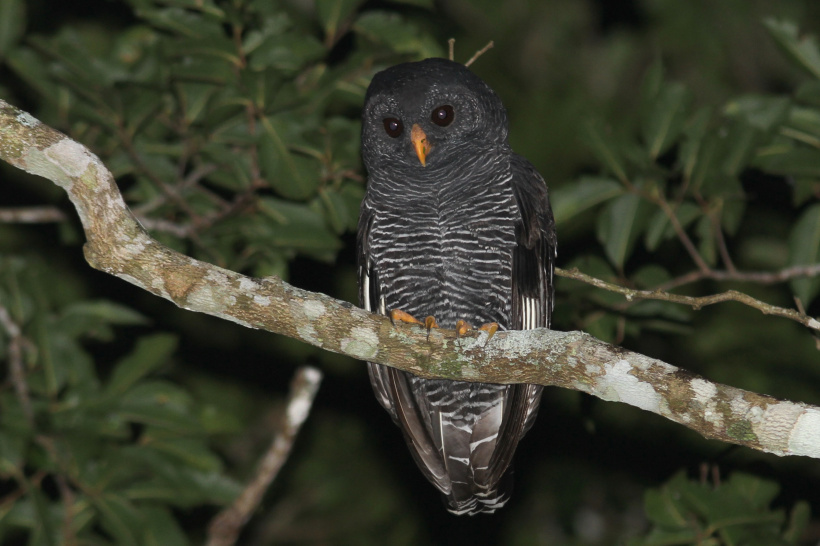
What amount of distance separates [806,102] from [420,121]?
6.97 feet

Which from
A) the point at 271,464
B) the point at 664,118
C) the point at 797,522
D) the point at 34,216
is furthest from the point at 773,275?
the point at 34,216

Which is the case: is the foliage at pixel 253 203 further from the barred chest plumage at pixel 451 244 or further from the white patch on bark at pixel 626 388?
the white patch on bark at pixel 626 388

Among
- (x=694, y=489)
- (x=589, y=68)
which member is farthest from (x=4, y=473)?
(x=589, y=68)

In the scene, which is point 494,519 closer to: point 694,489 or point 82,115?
point 694,489

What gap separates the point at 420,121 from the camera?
183 inches

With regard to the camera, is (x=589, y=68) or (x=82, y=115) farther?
(x=589, y=68)

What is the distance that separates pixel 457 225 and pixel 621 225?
3.14 feet

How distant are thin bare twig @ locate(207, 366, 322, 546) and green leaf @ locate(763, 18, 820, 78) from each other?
3.37 meters

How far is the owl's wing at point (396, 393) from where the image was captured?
193 inches

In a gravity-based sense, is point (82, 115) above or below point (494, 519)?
above

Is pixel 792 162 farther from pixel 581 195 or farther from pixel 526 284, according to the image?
pixel 526 284

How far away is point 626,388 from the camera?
3.31 metres

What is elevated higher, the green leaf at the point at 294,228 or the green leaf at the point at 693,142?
the green leaf at the point at 693,142

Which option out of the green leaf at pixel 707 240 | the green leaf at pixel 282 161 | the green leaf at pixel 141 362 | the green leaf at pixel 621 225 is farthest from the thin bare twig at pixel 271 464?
the green leaf at pixel 707 240
